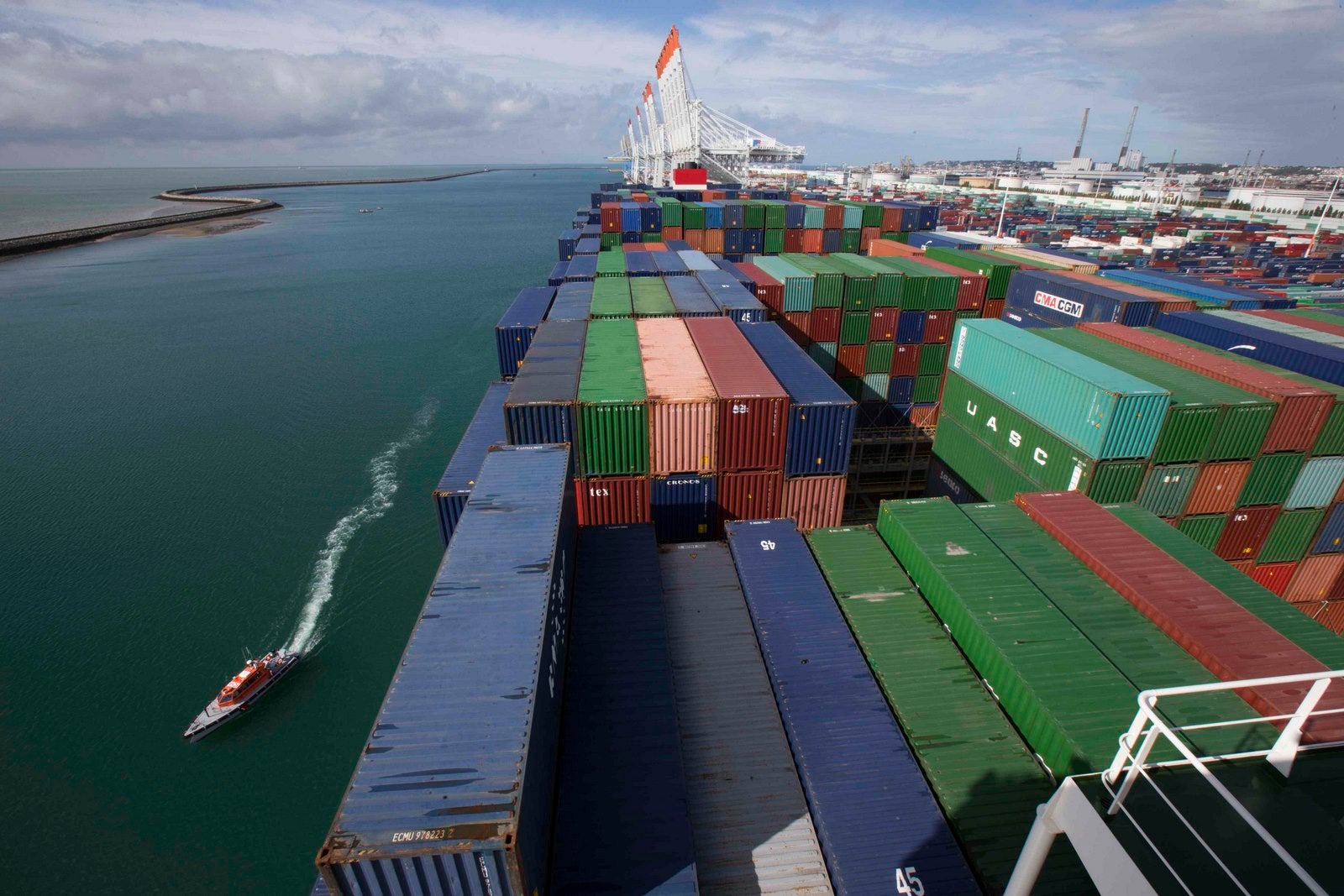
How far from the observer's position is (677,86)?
104625mm

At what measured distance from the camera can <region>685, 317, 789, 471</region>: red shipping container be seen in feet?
57.9

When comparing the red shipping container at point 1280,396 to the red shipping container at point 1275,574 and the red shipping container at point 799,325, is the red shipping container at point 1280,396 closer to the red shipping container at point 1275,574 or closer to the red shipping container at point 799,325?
the red shipping container at point 1275,574

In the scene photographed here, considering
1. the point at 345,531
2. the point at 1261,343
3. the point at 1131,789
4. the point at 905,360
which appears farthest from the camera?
the point at 905,360

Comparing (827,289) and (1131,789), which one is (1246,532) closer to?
(1131,789)

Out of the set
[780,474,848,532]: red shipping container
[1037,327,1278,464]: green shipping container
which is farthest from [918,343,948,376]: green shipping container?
[780,474,848,532]: red shipping container

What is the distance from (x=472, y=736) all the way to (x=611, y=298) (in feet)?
79.8

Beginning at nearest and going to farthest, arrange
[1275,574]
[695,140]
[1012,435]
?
1. [1275,574]
2. [1012,435]
3. [695,140]

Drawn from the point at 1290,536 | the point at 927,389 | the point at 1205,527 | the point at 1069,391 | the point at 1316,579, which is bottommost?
the point at 1316,579

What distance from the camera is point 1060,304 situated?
3064 centimetres

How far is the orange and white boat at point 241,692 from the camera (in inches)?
834

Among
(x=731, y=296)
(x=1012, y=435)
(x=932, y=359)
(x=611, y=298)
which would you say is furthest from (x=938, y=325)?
(x=611, y=298)

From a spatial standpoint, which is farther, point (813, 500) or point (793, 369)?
point (793, 369)

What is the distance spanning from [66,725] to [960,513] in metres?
31.4

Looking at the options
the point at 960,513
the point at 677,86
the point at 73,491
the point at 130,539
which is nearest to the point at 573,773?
the point at 960,513
